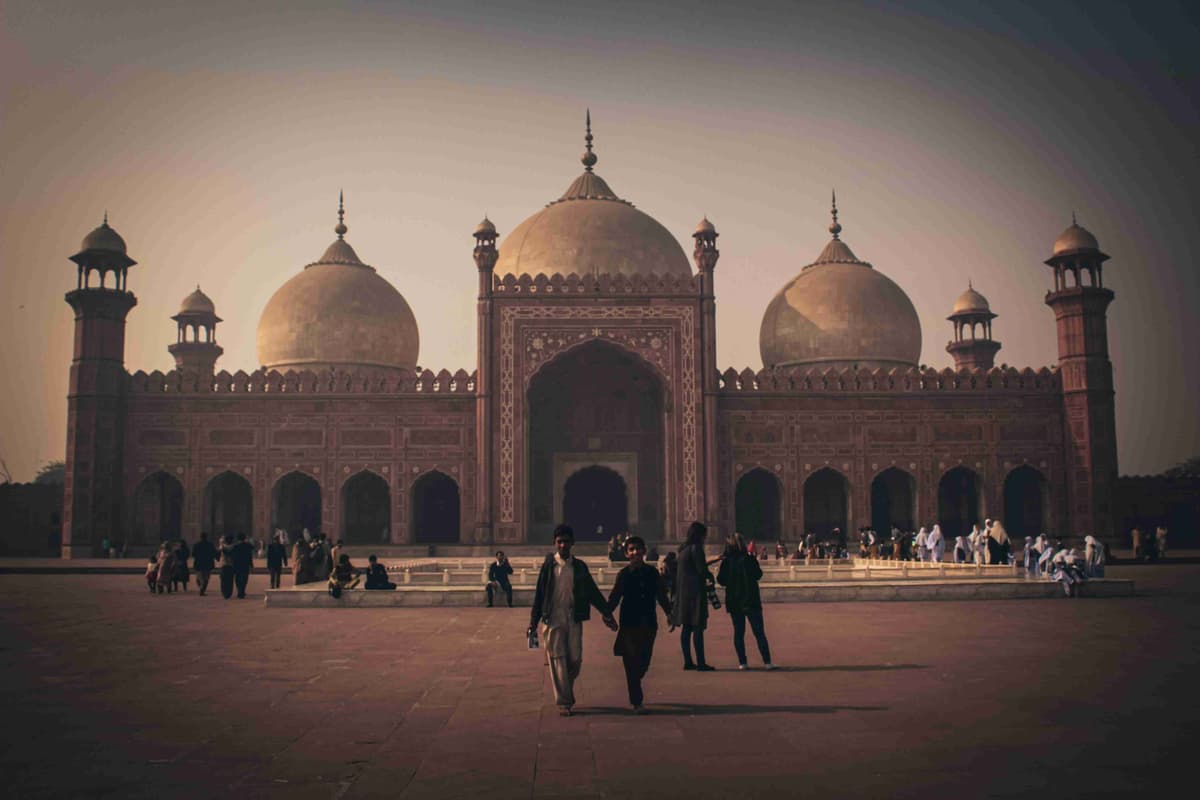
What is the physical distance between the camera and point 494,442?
24281 mm

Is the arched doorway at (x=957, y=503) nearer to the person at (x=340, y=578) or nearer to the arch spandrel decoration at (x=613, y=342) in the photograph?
the arch spandrel decoration at (x=613, y=342)

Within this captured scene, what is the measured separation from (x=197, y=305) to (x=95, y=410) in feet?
38.5

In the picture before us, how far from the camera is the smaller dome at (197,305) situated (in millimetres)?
35812

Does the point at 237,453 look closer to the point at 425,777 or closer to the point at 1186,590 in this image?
the point at 1186,590

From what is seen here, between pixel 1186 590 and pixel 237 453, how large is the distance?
2023 centimetres

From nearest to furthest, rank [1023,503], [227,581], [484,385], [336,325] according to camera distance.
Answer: [227,581]
[484,385]
[1023,503]
[336,325]

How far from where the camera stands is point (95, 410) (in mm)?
24969

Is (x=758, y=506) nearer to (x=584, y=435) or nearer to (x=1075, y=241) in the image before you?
(x=584, y=435)

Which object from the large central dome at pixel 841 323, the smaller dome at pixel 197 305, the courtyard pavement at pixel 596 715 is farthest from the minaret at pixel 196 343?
Result: the courtyard pavement at pixel 596 715

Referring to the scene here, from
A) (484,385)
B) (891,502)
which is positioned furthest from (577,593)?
(891,502)

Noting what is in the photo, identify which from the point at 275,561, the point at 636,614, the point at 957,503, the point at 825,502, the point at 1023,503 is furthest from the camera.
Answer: the point at 957,503

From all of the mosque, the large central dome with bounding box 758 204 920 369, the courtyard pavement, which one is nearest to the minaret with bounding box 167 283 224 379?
the mosque

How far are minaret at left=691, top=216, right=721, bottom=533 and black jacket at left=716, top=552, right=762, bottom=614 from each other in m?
16.9

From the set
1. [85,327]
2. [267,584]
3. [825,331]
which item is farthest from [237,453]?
[825,331]
